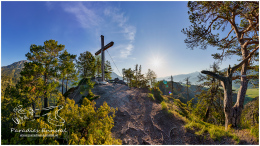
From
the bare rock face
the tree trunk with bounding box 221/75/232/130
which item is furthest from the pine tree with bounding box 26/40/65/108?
the tree trunk with bounding box 221/75/232/130

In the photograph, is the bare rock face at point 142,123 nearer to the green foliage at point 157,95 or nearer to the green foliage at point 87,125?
the green foliage at point 157,95

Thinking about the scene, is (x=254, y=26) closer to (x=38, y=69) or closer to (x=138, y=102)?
(x=138, y=102)

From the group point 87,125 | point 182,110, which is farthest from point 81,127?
point 182,110

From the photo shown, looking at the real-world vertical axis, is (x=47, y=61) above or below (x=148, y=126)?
above

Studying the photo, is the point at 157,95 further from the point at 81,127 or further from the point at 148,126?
the point at 81,127

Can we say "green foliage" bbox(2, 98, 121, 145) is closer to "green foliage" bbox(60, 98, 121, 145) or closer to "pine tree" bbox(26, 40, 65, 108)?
"green foliage" bbox(60, 98, 121, 145)

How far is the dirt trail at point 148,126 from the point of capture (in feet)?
19.0

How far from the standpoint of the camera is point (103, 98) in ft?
34.1

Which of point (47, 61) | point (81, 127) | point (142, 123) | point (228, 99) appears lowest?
point (142, 123)

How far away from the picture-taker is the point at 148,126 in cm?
716

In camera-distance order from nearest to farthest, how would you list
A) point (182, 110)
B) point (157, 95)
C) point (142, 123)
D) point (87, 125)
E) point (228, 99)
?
point (87, 125) → point (228, 99) → point (142, 123) → point (182, 110) → point (157, 95)

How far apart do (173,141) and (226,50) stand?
24.1 ft

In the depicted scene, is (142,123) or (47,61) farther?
(47,61)

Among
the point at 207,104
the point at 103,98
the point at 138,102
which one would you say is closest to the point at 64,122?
the point at 103,98
